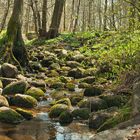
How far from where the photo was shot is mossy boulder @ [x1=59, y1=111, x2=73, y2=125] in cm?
1027

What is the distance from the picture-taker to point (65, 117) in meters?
10.3

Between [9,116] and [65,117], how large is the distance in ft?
4.62

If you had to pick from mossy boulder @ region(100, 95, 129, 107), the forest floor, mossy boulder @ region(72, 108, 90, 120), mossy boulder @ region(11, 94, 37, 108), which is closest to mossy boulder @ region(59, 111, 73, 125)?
the forest floor

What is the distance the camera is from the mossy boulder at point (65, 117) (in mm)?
10275

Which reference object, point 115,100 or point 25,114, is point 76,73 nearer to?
point 115,100

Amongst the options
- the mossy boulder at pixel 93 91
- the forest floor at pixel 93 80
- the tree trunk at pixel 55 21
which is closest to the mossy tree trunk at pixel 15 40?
the forest floor at pixel 93 80

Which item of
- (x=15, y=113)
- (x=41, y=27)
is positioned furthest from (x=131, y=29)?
(x=41, y=27)

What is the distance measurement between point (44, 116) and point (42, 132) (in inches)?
59.6

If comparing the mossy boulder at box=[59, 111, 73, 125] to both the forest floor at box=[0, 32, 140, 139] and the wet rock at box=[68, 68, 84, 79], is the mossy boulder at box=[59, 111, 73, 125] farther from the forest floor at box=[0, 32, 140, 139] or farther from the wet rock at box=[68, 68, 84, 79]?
the wet rock at box=[68, 68, 84, 79]

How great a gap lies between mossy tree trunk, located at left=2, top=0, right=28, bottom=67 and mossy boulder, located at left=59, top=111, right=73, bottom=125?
739cm

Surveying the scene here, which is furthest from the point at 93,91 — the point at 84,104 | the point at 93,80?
the point at 93,80

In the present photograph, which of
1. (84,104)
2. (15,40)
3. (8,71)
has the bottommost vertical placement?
(84,104)

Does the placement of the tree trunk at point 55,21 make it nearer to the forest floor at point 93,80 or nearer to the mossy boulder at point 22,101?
the forest floor at point 93,80

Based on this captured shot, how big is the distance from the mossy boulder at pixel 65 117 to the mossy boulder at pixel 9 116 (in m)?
1.00
